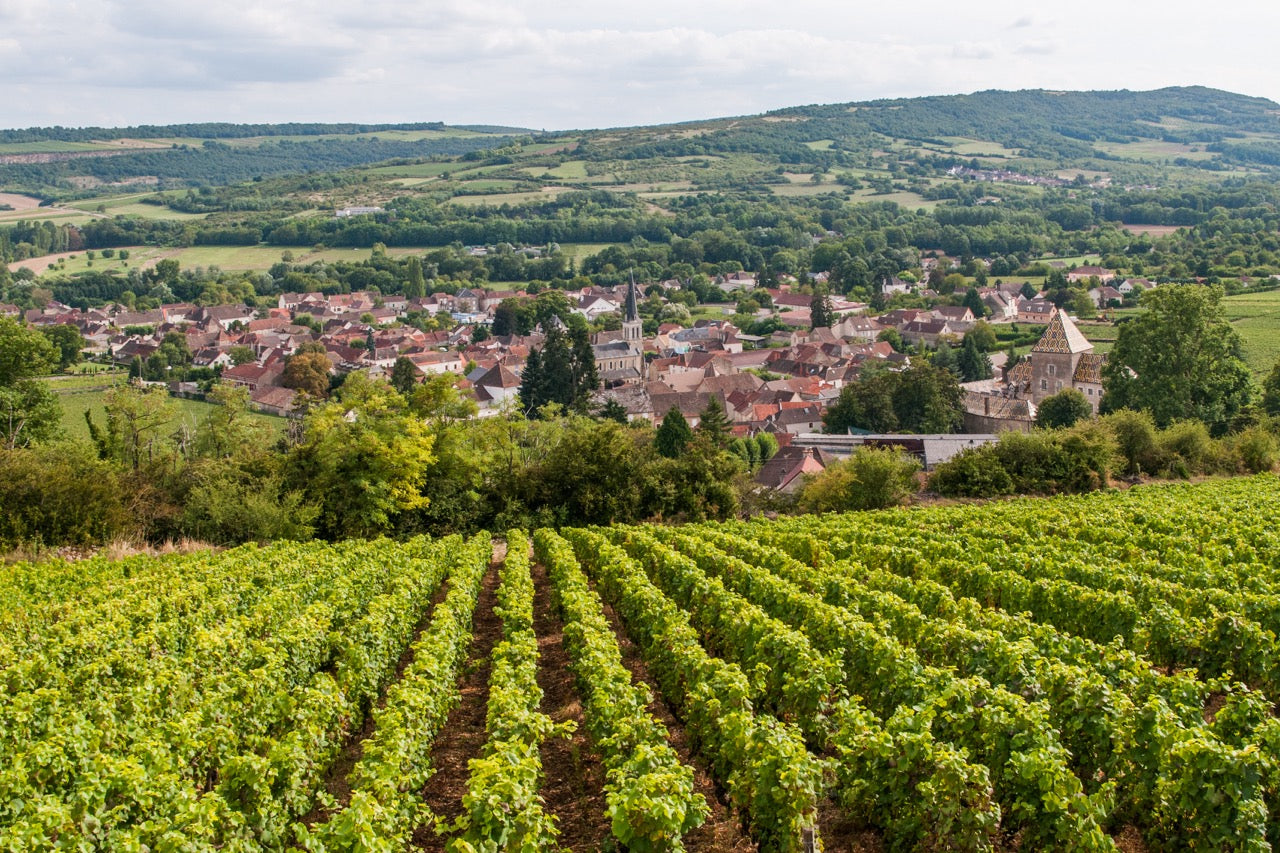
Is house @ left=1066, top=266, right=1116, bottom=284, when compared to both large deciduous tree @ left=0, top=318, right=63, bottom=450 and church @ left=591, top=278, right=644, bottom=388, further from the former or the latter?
large deciduous tree @ left=0, top=318, right=63, bottom=450

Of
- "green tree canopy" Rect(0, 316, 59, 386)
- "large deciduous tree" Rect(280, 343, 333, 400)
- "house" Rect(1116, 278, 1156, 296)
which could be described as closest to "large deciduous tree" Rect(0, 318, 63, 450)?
"green tree canopy" Rect(0, 316, 59, 386)

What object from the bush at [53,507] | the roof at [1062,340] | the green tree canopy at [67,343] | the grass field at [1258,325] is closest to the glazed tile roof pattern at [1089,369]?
the roof at [1062,340]

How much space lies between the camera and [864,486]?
37656mm

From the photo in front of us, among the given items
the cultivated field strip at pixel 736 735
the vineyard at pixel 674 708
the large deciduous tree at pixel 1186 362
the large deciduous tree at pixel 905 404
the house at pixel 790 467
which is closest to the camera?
the vineyard at pixel 674 708

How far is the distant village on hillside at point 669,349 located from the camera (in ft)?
226

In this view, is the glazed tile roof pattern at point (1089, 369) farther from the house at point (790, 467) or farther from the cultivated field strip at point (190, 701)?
the cultivated field strip at point (190, 701)

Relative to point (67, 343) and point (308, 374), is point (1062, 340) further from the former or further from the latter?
point (67, 343)

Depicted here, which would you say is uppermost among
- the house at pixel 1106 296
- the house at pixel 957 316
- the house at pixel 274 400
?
the house at pixel 1106 296

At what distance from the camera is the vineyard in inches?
360

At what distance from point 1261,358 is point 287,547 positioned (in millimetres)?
67716

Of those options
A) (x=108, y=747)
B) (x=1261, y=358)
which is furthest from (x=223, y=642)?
(x=1261, y=358)

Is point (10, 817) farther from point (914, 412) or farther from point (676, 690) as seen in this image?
point (914, 412)

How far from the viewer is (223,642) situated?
595 inches

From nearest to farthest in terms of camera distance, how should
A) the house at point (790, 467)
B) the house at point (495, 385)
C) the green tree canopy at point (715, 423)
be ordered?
the house at point (790, 467)
the green tree canopy at point (715, 423)
the house at point (495, 385)
